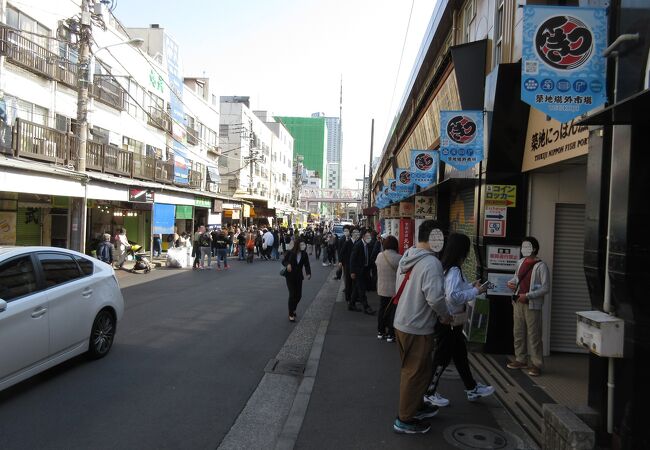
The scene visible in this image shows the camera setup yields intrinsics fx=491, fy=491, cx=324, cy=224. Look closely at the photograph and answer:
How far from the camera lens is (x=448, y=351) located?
5062 mm

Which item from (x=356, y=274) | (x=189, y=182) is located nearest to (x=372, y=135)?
(x=189, y=182)

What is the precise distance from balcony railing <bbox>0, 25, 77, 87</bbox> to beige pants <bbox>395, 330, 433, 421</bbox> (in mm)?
15009

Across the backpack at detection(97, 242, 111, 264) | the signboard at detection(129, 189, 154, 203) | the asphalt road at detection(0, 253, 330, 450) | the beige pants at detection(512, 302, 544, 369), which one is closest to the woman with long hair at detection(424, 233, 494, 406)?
the beige pants at detection(512, 302, 544, 369)

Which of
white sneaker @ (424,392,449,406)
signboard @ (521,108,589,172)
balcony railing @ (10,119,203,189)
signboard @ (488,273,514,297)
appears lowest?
white sneaker @ (424,392,449,406)

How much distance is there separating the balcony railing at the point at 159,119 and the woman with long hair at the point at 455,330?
73.4 feet

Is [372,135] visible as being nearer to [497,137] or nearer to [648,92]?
[497,137]

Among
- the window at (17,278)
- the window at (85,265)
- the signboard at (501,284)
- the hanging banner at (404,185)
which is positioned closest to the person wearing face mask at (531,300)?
the signboard at (501,284)

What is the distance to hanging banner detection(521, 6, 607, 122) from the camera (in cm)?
416

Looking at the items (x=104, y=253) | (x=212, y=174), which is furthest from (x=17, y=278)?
(x=212, y=174)

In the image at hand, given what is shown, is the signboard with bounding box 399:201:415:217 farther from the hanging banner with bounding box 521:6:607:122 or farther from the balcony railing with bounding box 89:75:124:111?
the hanging banner with bounding box 521:6:607:122

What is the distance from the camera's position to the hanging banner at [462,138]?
7766 millimetres

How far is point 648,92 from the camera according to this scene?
293 cm

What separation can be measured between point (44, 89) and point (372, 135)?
2464 centimetres

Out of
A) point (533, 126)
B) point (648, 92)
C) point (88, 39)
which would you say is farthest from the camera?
point (88, 39)
